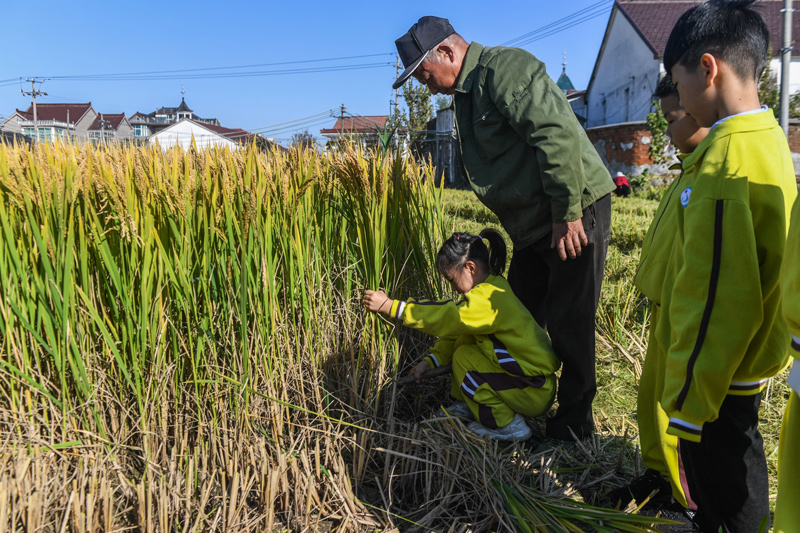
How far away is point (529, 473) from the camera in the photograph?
78.6 inches

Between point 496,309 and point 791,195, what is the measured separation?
3.52 ft

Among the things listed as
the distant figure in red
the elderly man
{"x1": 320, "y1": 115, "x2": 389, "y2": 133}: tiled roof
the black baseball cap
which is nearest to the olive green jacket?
the elderly man

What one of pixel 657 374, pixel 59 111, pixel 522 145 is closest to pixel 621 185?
pixel 522 145

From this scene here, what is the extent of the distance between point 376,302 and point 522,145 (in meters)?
0.81

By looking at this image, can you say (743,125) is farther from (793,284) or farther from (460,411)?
(460,411)

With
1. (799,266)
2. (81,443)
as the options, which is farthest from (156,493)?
(799,266)

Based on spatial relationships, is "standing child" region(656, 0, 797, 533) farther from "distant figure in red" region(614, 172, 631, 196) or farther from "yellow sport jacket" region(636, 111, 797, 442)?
"distant figure in red" region(614, 172, 631, 196)

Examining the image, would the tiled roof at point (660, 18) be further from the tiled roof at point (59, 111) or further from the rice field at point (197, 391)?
the tiled roof at point (59, 111)

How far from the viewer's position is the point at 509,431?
2.23 m

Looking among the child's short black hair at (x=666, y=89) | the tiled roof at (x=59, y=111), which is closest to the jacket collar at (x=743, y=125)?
the child's short black hair at (x=666, y=89)

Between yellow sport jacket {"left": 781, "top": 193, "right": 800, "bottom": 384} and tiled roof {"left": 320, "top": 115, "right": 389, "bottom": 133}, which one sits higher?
tiled roof {"left": 320, "top": 115, "right": 389, "bottom": 133}

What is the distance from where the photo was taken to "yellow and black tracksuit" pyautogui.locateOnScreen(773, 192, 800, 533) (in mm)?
838

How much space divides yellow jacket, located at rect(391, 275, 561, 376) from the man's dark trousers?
8cm

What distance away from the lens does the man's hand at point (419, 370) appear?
2350 millimetres
